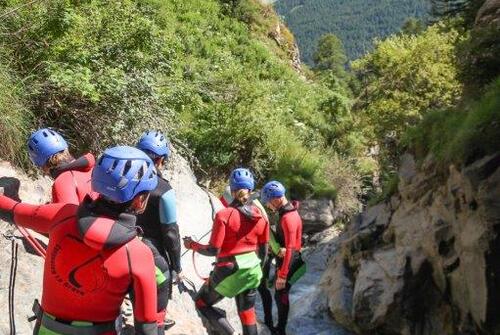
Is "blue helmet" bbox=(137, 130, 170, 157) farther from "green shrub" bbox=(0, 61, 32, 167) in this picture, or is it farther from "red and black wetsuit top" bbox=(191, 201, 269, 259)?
"green shrub" bbox=(0, 61, 32, 167)

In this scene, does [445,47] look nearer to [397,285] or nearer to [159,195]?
[397,285]

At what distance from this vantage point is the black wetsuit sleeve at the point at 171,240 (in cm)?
441

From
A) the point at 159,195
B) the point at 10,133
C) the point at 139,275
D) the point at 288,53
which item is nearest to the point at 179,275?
the point at 159,195

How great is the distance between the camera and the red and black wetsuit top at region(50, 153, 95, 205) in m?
3.67

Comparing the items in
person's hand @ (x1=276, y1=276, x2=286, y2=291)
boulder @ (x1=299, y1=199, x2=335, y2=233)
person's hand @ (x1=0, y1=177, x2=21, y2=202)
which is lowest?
boulder @ (x1=299, y1=199, x2=335, y2=233)

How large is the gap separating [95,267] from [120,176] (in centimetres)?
44

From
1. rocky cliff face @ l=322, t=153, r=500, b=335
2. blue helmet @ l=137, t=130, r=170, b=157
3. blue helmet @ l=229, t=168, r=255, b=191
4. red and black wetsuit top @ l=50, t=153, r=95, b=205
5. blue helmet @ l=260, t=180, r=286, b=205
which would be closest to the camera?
red and black wetsuit top @ l=50, t=153, r=95, b=205

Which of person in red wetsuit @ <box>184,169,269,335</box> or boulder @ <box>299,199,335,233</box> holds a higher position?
person in red wetsuit @ <box>184,169,269,335</box>

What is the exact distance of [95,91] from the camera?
274 inches

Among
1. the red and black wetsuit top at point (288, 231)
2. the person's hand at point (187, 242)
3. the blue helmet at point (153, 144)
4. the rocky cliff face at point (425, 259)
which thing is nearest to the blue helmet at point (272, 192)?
the red and black wetsuit top at point (288, 231)

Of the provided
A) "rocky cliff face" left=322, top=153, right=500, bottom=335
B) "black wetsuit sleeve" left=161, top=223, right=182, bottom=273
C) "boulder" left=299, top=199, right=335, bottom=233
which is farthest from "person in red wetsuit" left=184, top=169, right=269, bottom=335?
"boulder" left=299, top=199, right=335, bottom=233

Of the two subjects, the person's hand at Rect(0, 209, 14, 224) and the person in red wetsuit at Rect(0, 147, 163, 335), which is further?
the person's hand at Rect(0, 209, 14, 224)

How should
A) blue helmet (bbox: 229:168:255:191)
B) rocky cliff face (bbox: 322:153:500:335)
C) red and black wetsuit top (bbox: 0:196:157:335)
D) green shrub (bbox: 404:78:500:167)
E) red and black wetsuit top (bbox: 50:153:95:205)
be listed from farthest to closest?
green shrub (bbox: 404:78:500:167) → rocky cliff face (bbox: 322:153:500:335) → blue helmet (bbox: 229:168:255:191) → red and black wetsuit top (bbox: 50:153:95:205) → red and black wetsuit top (bbox: 0:196:157:335)

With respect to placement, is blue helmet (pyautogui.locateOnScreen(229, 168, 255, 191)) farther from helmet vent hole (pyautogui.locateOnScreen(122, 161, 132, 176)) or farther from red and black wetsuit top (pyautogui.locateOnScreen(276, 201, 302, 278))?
helmet vent hole (pyautogui.locateOnScreen(122, 161, 132, 176))
